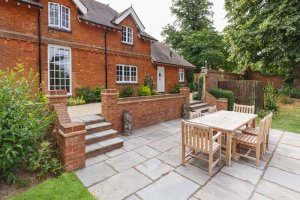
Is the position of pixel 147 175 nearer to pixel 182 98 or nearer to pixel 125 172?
pixel 125 172

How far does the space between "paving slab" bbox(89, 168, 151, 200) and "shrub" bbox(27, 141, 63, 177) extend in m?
1.02

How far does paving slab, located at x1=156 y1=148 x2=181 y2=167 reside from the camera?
4.54m

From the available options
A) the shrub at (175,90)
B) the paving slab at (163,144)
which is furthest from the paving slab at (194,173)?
the shrub at (175,90)

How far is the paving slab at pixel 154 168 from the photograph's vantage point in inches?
156

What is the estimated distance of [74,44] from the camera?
9.90 metres

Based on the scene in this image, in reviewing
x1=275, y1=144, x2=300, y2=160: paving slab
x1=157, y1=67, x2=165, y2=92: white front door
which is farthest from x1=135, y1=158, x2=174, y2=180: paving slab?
x1=157, y1=67, x2=165, y2=92: white front door

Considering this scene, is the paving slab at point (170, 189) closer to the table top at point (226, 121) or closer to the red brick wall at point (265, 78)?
the table top at point (226, 121)

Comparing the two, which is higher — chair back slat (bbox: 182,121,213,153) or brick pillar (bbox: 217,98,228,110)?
brick pillar (bbox: 217,98,228,110)

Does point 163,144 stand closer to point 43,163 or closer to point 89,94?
point 43,163

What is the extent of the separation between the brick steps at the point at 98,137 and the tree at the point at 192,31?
66.1 ft

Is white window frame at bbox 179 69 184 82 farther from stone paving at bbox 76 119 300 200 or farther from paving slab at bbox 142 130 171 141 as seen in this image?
stone paving at bbox 76 119 300 200

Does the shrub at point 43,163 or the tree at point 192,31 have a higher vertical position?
the tree at point 192,31

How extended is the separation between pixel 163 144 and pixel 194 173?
6.14ft

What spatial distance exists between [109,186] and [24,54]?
312 inches
